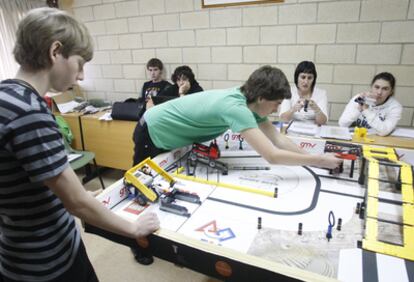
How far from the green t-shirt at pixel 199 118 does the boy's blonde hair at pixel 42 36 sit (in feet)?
2.42

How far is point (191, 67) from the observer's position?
3338mm

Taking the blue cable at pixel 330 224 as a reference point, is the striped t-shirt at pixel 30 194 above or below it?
above

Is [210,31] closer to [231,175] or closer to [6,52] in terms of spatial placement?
[231,175]

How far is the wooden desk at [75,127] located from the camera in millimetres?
3104

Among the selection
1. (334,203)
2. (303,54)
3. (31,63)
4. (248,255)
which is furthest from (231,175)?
(303,54)

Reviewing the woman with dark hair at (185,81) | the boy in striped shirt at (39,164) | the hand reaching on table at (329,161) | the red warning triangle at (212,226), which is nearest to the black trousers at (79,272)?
the boy in striped shirt at (39,164)

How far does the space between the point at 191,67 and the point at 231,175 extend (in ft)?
7.32

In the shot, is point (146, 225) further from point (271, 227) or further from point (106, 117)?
point (106, 117)

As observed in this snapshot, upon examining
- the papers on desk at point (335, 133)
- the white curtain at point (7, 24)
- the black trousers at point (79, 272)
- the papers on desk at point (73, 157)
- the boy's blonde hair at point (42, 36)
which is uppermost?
the white curtain at point (7, 24)

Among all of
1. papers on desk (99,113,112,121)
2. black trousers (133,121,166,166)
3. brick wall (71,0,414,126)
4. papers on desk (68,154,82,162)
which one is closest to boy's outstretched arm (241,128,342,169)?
black trousers (133,121,166,166)

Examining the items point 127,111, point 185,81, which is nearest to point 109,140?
point 127,111

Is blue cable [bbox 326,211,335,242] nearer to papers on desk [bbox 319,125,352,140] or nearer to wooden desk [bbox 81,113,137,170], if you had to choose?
papers on desk [bbox 319,125,352,140]

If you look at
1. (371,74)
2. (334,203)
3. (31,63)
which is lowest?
(334,203)

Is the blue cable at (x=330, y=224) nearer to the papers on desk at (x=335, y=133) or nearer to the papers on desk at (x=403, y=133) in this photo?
the papers on desk at (x=335, y=133)
